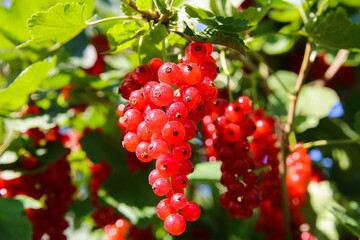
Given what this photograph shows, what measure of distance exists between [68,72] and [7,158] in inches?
17.5

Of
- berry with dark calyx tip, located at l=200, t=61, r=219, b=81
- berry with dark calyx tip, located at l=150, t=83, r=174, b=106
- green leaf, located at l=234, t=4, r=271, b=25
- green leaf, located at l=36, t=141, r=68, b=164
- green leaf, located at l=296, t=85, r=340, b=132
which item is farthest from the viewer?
green leaf, located at l=296, t=85, r=340, b=132

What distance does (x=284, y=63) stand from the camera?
3.25 metres

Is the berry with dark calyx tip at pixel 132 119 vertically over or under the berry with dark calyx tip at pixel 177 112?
under

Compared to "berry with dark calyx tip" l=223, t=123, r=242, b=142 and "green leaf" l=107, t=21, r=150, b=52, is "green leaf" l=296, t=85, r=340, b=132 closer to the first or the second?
"berry with dark calyx tip" l=223, t=123, r=242, b=142

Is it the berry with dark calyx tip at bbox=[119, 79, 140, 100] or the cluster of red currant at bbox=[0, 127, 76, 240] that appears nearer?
the berry with dark calyx tip at bbox=[119, 79, 140, 100]

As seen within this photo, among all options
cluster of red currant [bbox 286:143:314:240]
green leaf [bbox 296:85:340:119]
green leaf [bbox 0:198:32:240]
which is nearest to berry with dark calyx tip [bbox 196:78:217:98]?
green leaf [bbox 0:198:32:240]

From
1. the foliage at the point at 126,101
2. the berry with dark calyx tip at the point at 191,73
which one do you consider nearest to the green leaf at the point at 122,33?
the foliage at the point at 126,101

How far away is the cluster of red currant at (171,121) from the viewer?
129 centimetres

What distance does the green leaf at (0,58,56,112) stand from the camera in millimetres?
1950

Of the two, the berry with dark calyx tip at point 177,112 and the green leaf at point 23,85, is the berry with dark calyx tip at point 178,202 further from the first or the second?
the green leaf at point 23,85

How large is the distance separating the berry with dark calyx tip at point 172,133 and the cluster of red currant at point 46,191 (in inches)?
37.3

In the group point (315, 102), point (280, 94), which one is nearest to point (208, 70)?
point (280, 94)

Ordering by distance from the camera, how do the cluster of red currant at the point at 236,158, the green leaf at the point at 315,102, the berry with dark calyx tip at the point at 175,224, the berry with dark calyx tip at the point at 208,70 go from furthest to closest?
the green leaf at the point at 315,102
the cluster of red currant at the point at 236,158
the berry with dark calyx tip at the point at 208,70
the berry with dark calyx tip at the point at 175,224

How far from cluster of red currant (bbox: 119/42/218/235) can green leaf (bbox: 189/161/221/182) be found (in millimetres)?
513
